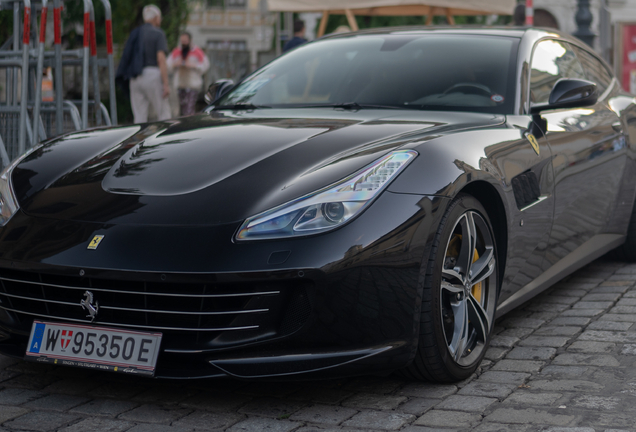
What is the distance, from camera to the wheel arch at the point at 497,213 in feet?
10.7

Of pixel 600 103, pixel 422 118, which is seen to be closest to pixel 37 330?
pixel 422 118

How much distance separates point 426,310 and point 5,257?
57.6 inches

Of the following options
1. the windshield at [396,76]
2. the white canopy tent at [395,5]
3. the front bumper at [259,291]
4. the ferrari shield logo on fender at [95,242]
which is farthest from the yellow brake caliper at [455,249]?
the white canopy tent at [395,5]

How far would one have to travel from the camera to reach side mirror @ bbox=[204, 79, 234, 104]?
473cm

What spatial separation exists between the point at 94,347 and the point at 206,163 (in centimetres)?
79

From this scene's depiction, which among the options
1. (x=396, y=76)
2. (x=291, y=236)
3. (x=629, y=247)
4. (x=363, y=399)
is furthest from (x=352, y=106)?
(x=629, y=247)

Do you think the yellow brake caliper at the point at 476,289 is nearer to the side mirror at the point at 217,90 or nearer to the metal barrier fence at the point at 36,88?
the side mirror at the point at 217,90

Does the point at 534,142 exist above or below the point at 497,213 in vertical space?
above

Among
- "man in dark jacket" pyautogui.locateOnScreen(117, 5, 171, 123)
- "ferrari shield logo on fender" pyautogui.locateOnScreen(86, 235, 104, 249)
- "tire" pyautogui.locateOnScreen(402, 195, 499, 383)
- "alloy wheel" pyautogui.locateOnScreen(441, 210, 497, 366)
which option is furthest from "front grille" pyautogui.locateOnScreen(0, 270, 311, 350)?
"man in dark jacket" pyautogui.locateOnScreen(117, 5, 171, 123)

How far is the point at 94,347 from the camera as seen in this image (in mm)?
2729

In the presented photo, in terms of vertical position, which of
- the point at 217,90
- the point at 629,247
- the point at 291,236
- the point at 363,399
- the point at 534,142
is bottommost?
the point at 629,247

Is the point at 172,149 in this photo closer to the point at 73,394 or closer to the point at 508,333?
the point at 73,394

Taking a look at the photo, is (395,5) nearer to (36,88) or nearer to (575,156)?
(36,88)

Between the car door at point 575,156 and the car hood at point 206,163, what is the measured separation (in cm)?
43
